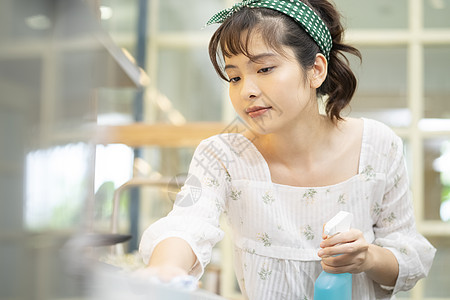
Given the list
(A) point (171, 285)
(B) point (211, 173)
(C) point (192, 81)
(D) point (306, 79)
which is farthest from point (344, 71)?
(C) point (192, 81)

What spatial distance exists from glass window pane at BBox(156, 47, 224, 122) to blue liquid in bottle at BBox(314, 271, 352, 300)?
164 centimetres

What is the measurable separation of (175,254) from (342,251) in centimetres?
23

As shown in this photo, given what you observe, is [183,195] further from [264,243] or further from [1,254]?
[1,254]

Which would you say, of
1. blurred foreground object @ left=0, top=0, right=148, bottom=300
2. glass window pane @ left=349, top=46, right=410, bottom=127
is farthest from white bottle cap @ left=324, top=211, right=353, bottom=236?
glass window pane @ left=349, top=46, right=410, bottom=127

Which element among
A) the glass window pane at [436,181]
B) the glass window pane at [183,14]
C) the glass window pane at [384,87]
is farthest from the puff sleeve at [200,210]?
the glass window pane at [183,14]

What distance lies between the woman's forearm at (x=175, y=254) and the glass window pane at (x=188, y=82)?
65.9 inches

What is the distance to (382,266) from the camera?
80 centimetres

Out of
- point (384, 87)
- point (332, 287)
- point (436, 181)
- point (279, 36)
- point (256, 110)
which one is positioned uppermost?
point (384, 87)

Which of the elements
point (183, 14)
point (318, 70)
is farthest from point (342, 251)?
point (183, 14)

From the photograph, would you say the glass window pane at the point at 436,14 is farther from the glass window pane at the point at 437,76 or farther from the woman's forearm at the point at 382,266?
the woman's forearm at the point at 382,266

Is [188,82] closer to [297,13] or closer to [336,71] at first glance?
[336,71]

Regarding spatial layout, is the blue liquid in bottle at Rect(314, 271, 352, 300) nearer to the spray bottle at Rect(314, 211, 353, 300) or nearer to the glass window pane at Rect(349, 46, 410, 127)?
the spray bottle at Rect(314, 211, 353, 300)

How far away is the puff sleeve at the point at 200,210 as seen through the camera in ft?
2.08

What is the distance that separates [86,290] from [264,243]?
57 cm
